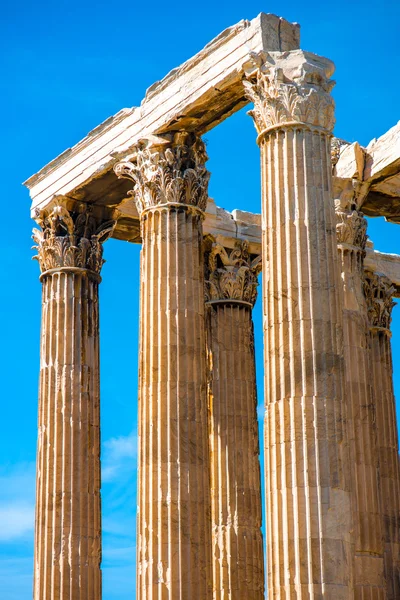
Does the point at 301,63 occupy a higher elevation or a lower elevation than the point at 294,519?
higher

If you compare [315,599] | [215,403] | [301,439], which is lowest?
[315,599]

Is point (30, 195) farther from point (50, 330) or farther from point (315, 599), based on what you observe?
point (315, 599)

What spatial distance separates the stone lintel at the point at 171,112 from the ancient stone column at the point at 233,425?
5943 mm

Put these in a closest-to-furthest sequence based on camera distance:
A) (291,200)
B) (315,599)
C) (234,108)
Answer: (315,599) → (291,200) → (234,108)

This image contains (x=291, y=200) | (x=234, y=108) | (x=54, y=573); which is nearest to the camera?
(x=291, y=200)

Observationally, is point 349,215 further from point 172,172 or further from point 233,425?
point 233,425

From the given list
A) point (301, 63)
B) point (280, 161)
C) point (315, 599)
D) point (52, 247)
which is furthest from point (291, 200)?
point (52, 247)

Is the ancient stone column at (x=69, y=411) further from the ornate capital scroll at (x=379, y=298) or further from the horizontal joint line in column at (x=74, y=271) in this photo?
the ornate capital scroll at (x=379, y=298)

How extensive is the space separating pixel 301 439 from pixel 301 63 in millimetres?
10576

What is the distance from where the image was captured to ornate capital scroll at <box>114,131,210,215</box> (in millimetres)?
42906

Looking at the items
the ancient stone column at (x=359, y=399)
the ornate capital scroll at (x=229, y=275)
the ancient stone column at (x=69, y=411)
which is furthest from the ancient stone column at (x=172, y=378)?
the ornate capital scroll at (x=229, y=275)

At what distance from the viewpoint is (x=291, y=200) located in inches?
1457

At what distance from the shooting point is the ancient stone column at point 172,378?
129ft

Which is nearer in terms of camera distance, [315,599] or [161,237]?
[315,599]
